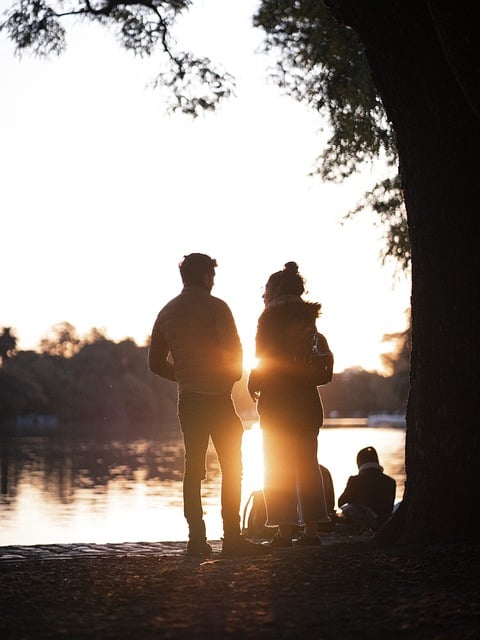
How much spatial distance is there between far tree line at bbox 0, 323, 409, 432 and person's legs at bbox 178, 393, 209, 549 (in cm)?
9528

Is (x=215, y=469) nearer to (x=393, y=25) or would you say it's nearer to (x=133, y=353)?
(x=393, y=25)

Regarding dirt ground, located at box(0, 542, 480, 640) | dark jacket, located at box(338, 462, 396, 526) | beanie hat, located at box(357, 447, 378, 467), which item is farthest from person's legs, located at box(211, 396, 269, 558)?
beanie hat, located at box(357, 447, 378, 467)

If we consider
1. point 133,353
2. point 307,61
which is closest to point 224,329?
point 307,61

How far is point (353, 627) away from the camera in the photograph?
13.4 feet

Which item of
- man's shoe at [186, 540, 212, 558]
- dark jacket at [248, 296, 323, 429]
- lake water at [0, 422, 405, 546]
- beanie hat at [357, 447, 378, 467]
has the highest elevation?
dark jacket at [248, 296, 323, 429]

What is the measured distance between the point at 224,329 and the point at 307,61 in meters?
7.45

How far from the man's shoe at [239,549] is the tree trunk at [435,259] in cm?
85

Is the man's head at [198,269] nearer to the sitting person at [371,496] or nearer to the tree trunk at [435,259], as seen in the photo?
the tree trunk at [435,259]

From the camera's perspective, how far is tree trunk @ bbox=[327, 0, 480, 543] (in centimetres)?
612

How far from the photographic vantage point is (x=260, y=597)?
462 centimetres

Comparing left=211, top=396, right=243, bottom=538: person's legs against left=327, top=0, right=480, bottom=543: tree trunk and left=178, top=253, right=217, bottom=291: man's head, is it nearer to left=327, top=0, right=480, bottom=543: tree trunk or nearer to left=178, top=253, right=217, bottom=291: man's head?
left=178, top=253, right=217, bottom=291: man's head

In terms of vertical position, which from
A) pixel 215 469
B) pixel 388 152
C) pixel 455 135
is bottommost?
pixel 215 469

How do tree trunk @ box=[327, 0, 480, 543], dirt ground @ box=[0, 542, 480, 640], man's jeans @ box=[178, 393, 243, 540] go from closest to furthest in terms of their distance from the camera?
1. dirt ground @ box=[0, 542, 480, 640]
2. tree trunk @ box=[327, 0, 480, 543]
3. man's jeans @ box=[178, 393, 243, 540]

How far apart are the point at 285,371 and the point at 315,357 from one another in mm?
242
